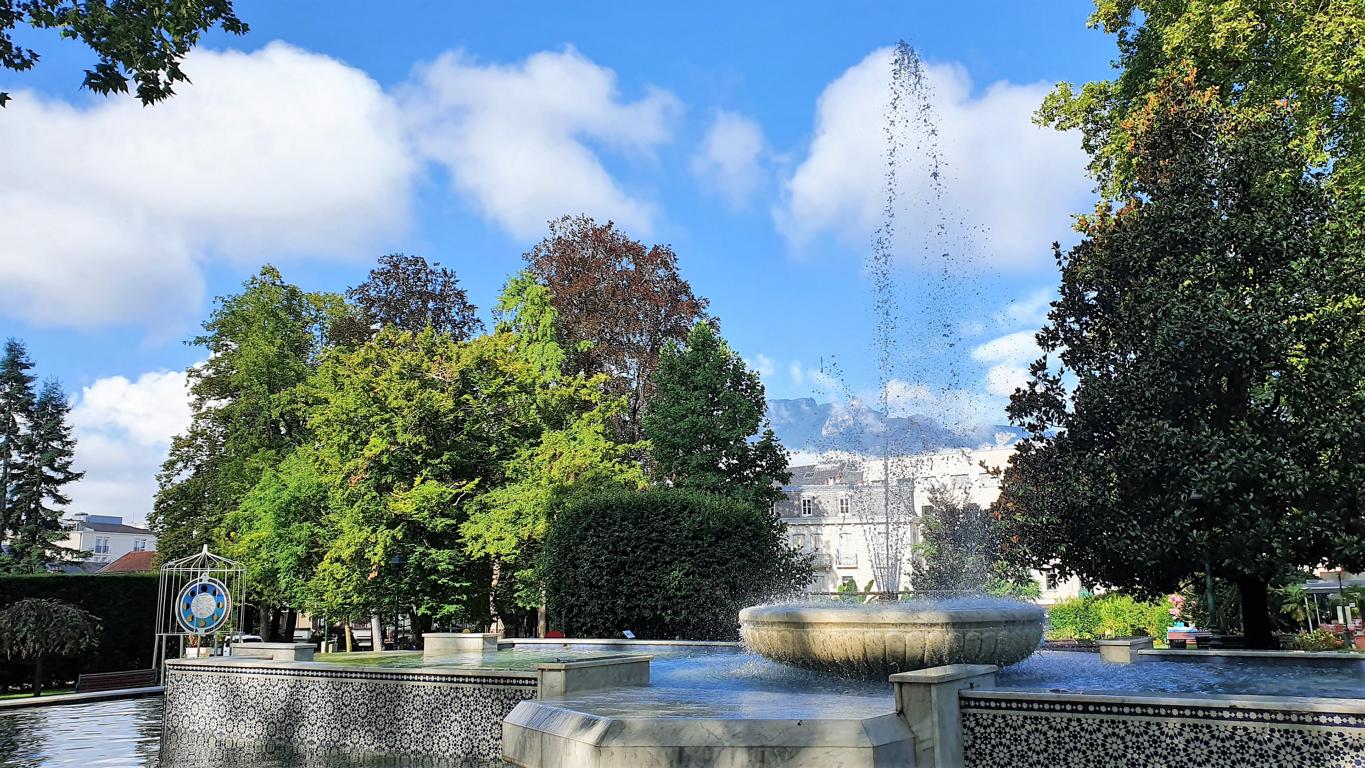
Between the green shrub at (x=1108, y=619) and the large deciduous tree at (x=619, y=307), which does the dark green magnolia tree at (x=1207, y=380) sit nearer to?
the green shrub at (x=1108, y=619)

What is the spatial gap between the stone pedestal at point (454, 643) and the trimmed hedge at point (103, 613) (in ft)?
50.6

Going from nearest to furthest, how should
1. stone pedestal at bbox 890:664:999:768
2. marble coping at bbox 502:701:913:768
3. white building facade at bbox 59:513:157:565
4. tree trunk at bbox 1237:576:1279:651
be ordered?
marble coping at bbox 502:701:913:768 → stone pedestal at bbox 890:664:999:768 → tree trunk at bbox 1237:576:1279:651 → white building facade at bbox 59:513:157:565

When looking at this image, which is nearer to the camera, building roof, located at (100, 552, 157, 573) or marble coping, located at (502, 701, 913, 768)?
marble coping, located at (502, 701, 913, 768)

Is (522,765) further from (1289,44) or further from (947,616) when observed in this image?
(1289,44)

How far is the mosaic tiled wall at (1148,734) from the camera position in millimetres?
6047

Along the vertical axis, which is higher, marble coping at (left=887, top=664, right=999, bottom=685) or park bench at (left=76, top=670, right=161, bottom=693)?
marble coping at (left=887, top=664, right=999, bottom=685)

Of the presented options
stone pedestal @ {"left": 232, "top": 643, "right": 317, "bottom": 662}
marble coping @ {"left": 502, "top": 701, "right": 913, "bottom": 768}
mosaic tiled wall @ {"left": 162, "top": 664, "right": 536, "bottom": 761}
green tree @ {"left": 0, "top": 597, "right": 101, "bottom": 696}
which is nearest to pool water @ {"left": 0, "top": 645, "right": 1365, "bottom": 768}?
mosaic tiled wall @ {"left": 162, "top": 664, "right": 536, "bottom": 761}

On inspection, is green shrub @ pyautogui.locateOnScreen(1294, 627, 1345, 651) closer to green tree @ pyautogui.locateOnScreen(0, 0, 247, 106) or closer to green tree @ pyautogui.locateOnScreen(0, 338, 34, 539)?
green tree @ pyautogui.locateOnScreen(0, 0, 247, 106)

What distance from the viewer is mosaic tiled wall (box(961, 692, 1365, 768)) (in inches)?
238

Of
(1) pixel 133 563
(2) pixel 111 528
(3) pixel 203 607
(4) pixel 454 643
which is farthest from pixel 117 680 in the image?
(2) pixel 111 528

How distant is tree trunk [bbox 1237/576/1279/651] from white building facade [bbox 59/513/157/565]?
11866cm

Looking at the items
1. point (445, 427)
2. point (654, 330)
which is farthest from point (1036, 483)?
point (654, 330)

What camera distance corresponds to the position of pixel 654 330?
3709 centimetres

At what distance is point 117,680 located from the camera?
77.7ft
